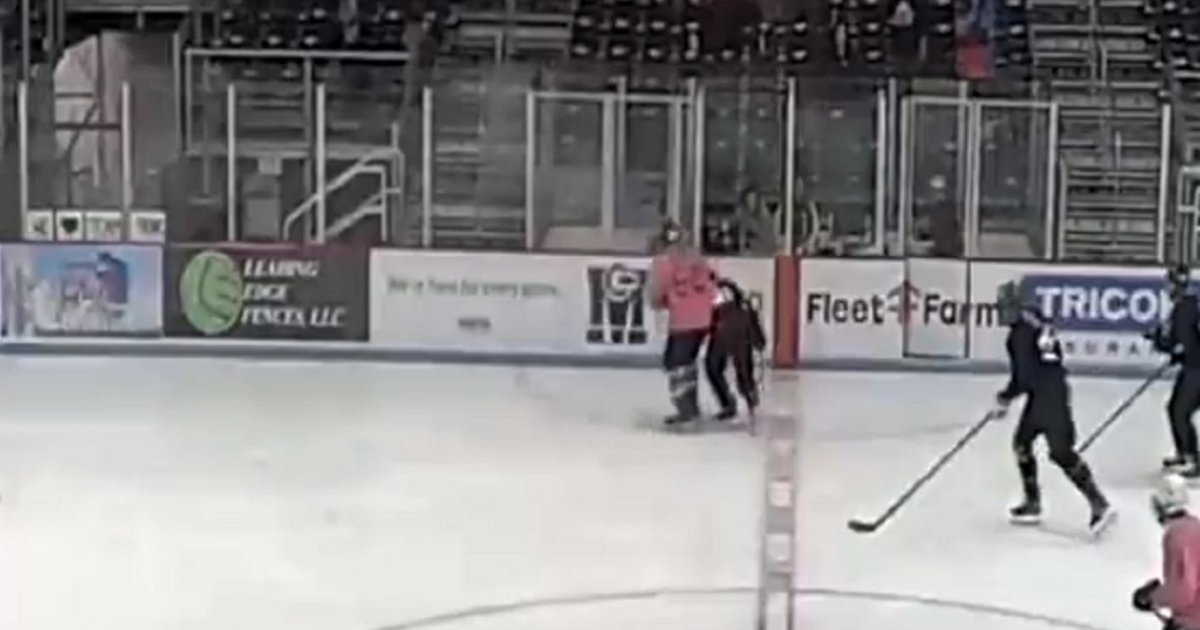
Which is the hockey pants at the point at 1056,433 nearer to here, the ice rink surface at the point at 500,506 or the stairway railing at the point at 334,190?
the ice rink surface at the point at 500,506

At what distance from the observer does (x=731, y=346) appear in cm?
1270

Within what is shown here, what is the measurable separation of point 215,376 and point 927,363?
4501 millimetres

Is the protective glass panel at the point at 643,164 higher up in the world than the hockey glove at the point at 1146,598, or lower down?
higher up

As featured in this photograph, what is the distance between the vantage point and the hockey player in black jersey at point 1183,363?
36.3ft

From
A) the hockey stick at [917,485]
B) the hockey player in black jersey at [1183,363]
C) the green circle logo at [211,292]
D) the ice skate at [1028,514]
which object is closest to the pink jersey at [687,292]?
the hockey stick at [917,485]

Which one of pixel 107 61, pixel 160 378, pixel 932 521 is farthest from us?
pixel 107 61

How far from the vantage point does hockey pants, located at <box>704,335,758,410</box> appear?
1270cm

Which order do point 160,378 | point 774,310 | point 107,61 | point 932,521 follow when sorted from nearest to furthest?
1. point 932,521
2. point 160,378
3. point 774,310
4. point 107,61

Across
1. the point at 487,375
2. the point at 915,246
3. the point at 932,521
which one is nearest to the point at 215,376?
the point at 487,375

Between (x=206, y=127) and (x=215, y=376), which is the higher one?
(x=206, y=127)

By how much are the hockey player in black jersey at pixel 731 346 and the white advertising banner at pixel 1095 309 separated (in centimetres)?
305

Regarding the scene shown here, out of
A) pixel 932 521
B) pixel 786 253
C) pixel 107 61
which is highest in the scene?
pixel 107 61

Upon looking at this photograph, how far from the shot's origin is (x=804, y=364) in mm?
15516

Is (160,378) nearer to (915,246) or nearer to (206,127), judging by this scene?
(206,127)
